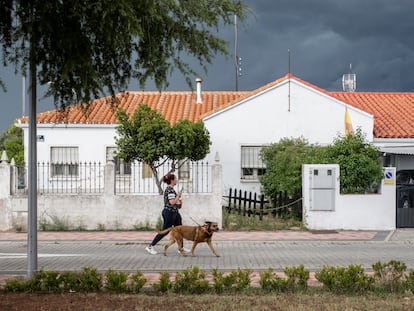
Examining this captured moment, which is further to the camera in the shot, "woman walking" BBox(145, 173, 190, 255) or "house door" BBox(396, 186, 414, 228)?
"house door" BBox(396, 186, 414, 228)

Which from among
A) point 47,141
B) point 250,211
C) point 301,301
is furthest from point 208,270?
point 47,141

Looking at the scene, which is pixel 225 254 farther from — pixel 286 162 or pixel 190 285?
pixel 286 162

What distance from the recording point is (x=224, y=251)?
51.4 ft

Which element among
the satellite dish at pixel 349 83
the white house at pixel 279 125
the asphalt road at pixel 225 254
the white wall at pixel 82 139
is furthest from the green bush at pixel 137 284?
the satellite dish at pixel 349 83

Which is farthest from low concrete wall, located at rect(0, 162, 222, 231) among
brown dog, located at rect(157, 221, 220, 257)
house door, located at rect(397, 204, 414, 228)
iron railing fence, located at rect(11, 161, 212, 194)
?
brown dog, located at rect(157, 221, 220, 257)

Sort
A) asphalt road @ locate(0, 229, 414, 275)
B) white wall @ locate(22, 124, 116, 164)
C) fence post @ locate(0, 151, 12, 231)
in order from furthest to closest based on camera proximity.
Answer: white wall @ locate(22, 124, 116, 164)
fence post @ locate(0, 151, 12, 231)
asphalt road @ locate(0, 229, 414, 275)

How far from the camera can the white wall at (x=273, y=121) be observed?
28.0 m

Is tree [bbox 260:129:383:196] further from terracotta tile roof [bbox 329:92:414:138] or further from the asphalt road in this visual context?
terracotta tile roof [bbox 329:92:414:138]

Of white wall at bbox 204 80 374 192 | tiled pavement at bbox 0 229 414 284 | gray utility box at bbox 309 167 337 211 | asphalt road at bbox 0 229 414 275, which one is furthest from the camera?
white wall at bbox 204 80 374 192

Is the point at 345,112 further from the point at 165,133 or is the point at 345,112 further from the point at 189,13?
the point at 189,13

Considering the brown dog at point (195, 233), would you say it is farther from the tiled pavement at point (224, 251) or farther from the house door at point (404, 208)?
the house door at point (404, 208)

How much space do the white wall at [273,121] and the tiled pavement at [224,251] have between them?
8.51 metres

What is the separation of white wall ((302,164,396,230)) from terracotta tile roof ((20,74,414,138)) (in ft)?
27.7

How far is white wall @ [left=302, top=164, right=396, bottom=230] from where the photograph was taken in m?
20.1
